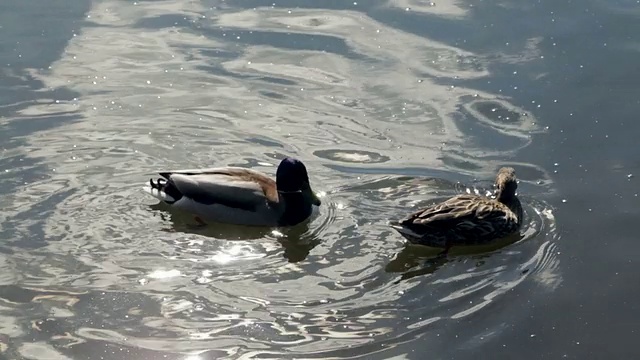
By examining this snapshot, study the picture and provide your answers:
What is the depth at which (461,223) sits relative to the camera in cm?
891

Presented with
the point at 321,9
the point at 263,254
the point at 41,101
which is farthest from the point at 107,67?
the point at 263,254

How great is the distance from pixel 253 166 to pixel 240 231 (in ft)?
3.10

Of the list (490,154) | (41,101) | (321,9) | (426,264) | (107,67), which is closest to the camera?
(426,264)

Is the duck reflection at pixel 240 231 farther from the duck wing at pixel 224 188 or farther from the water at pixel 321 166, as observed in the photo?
the duck wing at pixel 224 188

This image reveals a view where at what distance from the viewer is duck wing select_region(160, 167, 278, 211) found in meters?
9.72

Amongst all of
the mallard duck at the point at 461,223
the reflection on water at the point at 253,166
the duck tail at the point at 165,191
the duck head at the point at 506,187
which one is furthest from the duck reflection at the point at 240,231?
the duck head at the point at 506,187

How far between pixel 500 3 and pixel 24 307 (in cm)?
734

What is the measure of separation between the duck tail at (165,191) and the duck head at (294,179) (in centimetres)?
87

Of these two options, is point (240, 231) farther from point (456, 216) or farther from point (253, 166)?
point (456, 216)

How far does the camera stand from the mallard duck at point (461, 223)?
880 cm

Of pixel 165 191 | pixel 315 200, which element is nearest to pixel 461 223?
pixel 315 200

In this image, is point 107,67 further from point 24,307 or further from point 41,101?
point 24,307

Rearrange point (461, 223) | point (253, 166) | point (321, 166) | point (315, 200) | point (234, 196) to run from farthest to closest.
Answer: point (253, 166)
point (321, 166)
point (234, 196)
point (315, 200)
point (461, 223)

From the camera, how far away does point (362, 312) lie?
25.9ft
